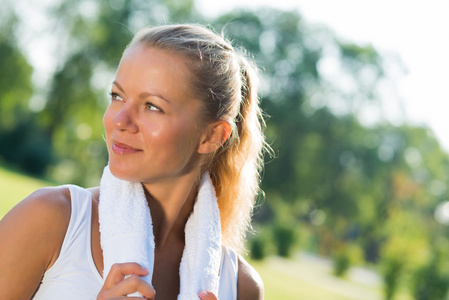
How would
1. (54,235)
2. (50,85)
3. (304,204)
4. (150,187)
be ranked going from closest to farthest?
(54,235)
(150,187)
(50,85)
(304,204)

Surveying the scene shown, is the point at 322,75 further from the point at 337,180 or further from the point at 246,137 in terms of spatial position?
the point at 246,137

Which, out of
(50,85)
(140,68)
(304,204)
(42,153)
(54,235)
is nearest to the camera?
(54,235)

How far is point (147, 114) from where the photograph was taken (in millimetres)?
2188

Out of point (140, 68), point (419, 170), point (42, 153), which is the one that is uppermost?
point (140, 68)

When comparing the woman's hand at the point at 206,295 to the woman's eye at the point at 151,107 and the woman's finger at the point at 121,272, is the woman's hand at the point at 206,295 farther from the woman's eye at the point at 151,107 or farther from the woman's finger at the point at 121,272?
the woman's eye at the point at 151,107

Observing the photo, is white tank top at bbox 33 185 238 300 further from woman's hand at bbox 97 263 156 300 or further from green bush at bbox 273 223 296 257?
green bush at bbox 273 223 296 257

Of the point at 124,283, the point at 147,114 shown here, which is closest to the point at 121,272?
the point at 124,283

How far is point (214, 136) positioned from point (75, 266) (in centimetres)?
84

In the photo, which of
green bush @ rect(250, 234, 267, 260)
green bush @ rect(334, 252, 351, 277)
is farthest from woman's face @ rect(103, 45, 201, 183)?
green bush @ rect(334, 252, 351, 277)

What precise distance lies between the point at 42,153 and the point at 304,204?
1492 centimetres

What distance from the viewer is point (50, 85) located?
2802cm

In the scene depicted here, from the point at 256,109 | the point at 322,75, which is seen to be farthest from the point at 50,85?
the point at 256,109

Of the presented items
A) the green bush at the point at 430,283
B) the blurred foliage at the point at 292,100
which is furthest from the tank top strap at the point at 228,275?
the blurred foliage at the point at 292,100

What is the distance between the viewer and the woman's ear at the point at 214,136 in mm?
2484
